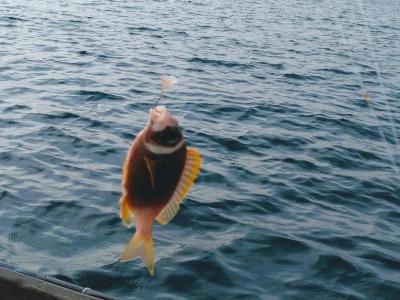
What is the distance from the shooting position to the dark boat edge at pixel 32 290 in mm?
5266

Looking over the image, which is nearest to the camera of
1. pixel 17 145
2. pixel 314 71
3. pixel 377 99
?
pixel 17 145

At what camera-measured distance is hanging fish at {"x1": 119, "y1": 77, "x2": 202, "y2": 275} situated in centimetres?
292

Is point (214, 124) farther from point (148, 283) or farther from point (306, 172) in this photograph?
point (148, 283)

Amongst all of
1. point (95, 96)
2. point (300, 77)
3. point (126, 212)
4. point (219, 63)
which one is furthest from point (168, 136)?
point (219, 63)

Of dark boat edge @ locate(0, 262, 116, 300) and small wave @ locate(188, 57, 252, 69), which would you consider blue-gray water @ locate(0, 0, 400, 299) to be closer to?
small wave @ locate(188, 57, 252, 69)

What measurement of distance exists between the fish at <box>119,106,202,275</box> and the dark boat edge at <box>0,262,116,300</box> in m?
2.33

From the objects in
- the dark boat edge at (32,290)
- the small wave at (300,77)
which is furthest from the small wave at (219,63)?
Result: the dark boat edge at (32,290)

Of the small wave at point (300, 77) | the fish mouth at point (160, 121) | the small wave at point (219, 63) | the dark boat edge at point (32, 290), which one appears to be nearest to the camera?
the fish mouth at point (160, 121)

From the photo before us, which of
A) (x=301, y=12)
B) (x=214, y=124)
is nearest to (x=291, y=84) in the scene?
(x=214, y=124)

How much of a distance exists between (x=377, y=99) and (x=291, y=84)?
9.51 feet

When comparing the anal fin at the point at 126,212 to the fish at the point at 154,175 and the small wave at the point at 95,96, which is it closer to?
the fish at the point at 154,175

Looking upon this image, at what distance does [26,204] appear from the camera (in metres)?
9.16

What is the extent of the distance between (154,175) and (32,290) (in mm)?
2801

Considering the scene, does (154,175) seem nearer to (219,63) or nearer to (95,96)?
(95,96)
